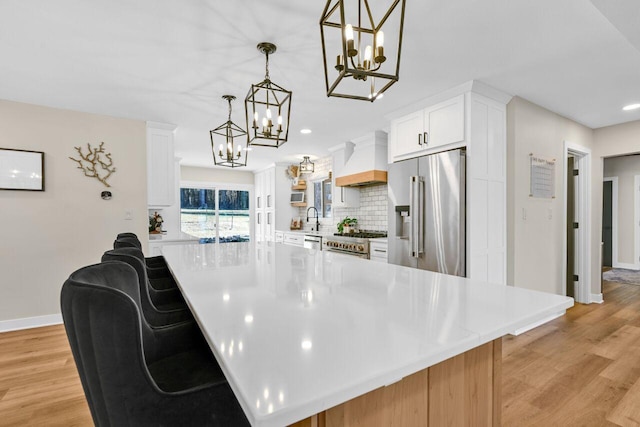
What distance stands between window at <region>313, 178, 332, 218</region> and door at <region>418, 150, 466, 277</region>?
2.98m

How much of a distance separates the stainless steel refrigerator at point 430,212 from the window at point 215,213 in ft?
17.0

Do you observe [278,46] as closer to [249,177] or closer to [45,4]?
[45,4]

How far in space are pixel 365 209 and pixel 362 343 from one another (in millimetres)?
4572

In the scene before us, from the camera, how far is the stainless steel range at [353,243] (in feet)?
13.8

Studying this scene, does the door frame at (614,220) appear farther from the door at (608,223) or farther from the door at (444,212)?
the door at (444,212)

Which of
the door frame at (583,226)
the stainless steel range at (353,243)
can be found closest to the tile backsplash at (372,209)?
the stainless steel range at (353,243)

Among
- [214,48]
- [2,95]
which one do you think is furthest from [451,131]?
[2,95]

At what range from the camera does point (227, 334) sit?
29.1 inches

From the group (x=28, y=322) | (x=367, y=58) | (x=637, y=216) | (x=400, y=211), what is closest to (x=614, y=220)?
(x=637, y=216)

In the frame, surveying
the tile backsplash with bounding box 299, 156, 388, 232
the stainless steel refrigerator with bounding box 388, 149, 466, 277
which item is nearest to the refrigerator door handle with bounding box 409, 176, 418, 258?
the stainless steel refrigerator with bounding box 388, 149, 466, 277

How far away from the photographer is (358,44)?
Result: 3.98 feet

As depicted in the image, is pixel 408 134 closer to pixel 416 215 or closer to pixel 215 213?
pixel 416 215

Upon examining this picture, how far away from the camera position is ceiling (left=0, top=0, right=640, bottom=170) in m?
1.80

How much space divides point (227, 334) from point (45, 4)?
88.0 inches
